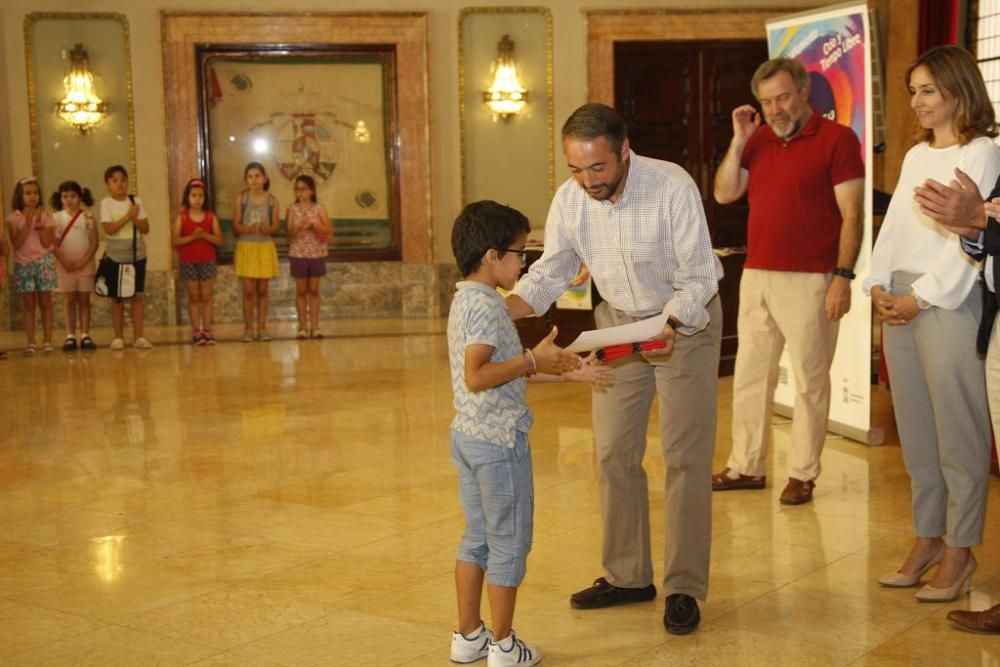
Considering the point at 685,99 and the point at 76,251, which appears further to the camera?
the point at 685,99

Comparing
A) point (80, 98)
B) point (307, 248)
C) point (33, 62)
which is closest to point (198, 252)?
point (307, 248)

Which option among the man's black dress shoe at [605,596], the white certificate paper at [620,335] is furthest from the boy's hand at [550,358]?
the man's black dress shoe at [605,596]

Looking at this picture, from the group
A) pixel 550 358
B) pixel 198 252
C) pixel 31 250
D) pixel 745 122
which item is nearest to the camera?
pixel 550 358

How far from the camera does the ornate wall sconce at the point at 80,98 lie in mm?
13508

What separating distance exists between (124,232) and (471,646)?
860 centimetres

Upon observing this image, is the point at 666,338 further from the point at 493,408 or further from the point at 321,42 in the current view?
the point at 321,42

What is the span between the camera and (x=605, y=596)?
4.12 m

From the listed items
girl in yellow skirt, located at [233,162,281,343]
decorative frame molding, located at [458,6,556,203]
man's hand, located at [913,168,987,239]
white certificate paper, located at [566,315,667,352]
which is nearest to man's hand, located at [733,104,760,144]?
man's hand, located at [913,168,987,239]

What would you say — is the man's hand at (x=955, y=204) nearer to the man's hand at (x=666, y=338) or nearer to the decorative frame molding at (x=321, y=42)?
the man's hand at (x=666, y=338)

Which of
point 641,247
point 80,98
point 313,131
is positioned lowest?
point 641,247

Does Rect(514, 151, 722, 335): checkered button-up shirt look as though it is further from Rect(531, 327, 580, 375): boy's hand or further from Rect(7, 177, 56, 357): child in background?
Rect(7, 177, 56, 357): child in background

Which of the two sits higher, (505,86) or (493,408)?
(505,86)

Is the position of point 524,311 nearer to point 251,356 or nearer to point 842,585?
point 842,585

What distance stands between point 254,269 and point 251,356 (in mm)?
1428
